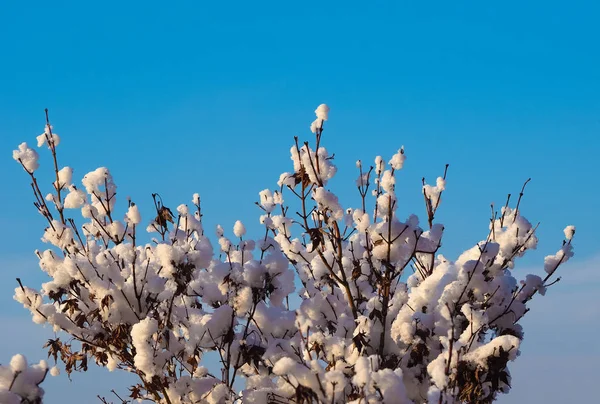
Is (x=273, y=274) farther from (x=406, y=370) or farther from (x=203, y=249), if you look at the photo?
(x=406, y=370)

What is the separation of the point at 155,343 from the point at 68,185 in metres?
2.71

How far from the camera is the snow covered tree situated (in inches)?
275

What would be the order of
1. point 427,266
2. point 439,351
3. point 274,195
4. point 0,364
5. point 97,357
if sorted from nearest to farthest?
point 0,364 → point 439,351 → point 97,357 → point 427,266 → point 274,195

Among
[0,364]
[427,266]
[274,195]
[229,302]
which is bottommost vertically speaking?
[0,364]

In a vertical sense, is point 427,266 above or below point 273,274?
above

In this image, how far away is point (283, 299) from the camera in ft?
26.3

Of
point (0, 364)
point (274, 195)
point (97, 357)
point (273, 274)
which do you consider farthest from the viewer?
point (274, 195)

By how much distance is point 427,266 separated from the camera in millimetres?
8898

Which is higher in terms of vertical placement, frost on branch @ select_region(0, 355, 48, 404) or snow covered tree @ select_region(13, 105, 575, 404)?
snow covered tree @ select_region(13, 105, 575, 404)

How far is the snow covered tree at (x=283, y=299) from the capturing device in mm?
6988

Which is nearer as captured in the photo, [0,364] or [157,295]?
[0,364]

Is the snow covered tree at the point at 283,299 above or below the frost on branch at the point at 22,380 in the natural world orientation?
above

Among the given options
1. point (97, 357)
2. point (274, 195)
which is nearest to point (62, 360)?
point (97, 357)

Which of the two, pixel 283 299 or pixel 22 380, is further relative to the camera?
pixel 283 299
